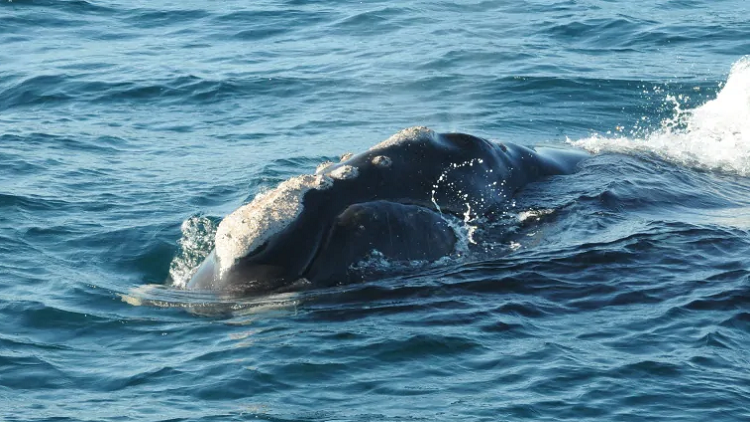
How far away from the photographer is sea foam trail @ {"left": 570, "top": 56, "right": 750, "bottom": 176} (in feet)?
38.5

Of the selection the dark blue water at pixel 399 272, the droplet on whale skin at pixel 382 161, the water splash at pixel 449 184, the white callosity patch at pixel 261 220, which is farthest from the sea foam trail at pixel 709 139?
the white callosity patch at pixel 261 220

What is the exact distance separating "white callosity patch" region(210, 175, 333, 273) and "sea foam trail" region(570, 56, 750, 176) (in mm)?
3923

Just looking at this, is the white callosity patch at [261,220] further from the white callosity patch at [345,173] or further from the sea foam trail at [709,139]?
the sea foam trail at [709,139]

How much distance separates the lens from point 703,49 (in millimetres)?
20391

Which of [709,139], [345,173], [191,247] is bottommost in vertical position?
[191,247]

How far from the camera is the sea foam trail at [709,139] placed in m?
11.7


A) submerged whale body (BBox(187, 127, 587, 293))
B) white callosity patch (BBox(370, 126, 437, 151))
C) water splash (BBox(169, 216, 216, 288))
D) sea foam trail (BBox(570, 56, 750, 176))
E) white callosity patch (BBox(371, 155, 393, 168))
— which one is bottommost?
water splash (BBox(169, 216, 216, 288))

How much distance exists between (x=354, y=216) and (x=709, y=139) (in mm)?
5974

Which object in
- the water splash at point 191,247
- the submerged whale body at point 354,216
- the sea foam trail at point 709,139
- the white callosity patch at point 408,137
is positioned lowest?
the water splash at point 191,247

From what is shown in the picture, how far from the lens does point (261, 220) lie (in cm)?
812

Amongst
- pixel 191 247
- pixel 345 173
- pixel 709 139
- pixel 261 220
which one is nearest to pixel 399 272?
pixel 345 173

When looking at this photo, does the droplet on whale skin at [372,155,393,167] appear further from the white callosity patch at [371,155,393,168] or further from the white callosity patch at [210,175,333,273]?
the white callosity patch at [210,175,333,273]

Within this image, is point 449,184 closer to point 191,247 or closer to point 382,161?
point 382,161

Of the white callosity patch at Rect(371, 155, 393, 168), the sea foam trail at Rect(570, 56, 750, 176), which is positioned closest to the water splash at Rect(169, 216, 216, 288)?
the white callosity patch at Rect(371, 155, 393, 168)
